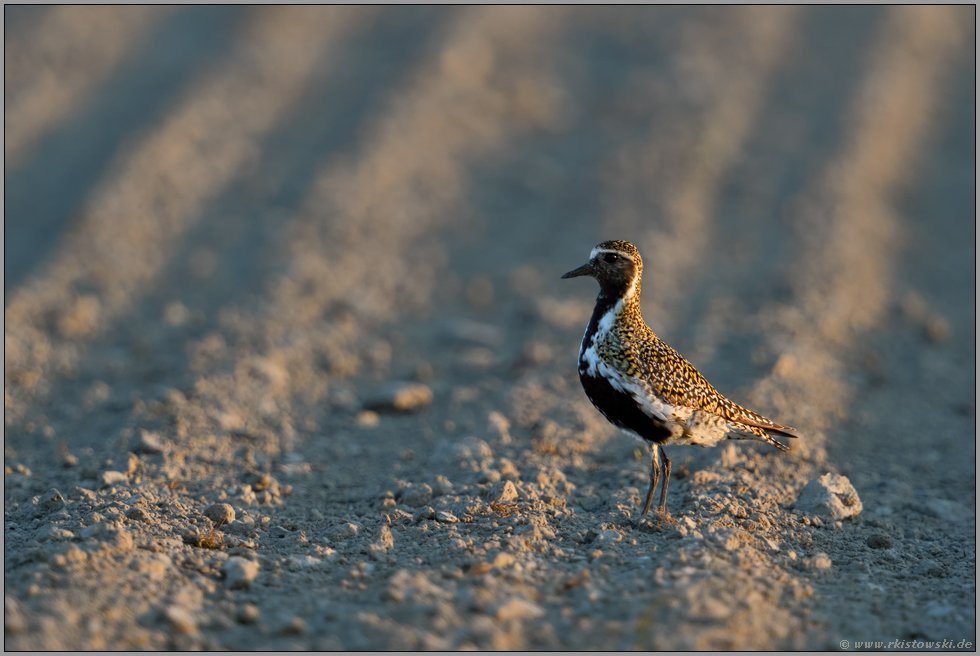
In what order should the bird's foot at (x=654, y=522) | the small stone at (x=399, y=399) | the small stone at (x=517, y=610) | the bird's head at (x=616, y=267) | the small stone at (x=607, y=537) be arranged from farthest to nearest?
1. the small stone at (x=399, y=399)
2. the bird's head at (x=616, y=267)
3. the bird's foot at (x=654, y=522)
4. the small stone at (x=607, y=537)
5. the small stone at (x=517, y=610)

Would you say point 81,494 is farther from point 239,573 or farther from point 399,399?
point 399,399

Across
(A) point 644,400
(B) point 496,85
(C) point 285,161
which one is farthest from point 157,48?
(A) point 644,400

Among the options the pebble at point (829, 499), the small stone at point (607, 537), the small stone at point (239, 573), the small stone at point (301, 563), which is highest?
the pebble at point (829, 499)

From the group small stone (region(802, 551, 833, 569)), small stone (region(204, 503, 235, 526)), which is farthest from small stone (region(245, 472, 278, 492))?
small stone (region(802, 551, 833, 569))

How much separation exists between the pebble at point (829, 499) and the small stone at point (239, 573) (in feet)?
12.4

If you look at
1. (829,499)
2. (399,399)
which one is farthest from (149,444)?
(829,499)

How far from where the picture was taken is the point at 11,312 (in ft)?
29.5

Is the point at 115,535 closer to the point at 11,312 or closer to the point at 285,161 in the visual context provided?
the point at 11,312

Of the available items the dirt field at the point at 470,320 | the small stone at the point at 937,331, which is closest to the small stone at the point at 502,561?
the dirt field at the point at 470,320

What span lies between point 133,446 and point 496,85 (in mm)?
10023

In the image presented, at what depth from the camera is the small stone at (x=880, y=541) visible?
5.66 metres

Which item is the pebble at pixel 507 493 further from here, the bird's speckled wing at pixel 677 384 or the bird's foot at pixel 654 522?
the bird's speckled wing at pixel 677 384

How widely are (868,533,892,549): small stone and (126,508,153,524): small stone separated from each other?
4.87 m

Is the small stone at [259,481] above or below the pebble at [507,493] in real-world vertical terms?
below
